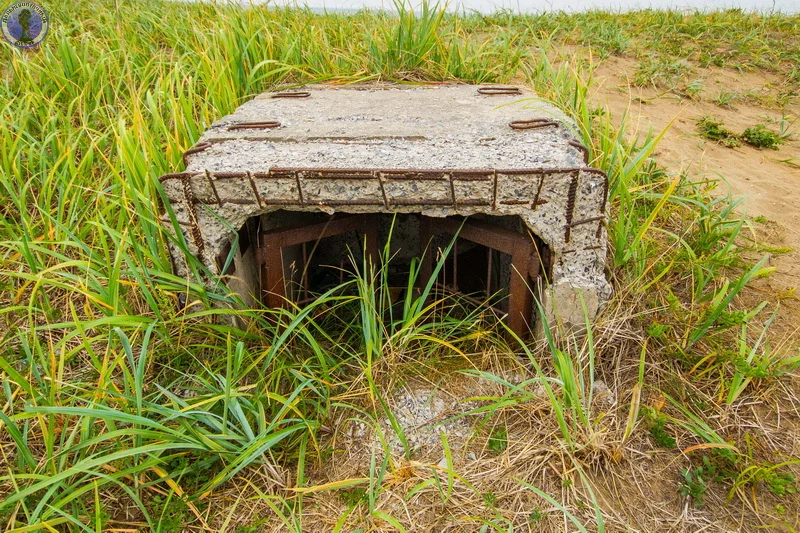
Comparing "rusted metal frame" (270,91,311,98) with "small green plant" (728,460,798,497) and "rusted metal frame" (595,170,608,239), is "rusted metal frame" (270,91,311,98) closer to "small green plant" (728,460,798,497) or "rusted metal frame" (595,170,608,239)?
"rusted metal frame" (595,170,608,239)

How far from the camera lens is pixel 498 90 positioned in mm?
2953

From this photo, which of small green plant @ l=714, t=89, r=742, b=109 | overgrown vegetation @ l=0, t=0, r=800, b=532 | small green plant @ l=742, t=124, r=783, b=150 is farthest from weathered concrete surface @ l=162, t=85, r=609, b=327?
small green plant @ l=714, t=89, r=742, b=109

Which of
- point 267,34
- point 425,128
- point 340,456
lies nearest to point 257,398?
point 340,456

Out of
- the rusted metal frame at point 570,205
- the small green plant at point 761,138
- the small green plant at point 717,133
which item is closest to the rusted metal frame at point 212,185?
the rusted metal frame at point 570,205


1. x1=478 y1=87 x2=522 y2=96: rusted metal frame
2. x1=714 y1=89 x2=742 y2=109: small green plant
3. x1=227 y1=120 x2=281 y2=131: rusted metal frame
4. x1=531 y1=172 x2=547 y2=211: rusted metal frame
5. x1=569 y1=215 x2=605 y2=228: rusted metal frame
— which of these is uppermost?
x1=227 y1=120 x2=281 y2=131: rusted metal frame

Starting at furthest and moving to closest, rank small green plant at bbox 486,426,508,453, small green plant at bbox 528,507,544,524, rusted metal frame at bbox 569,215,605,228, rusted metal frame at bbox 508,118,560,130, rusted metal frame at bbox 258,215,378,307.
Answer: rusted metal frame at bbox 508,118,560,130 < rusted metal frame at bbox 258,215,378,307 < rusted metal frame at bbox 569,215,605,228 < small green plant at bbox 486,426,508,453 < small green plant at bbox 528,507,544,524

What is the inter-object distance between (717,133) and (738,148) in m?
0.15

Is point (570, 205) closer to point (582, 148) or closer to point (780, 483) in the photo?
point (582, 148)

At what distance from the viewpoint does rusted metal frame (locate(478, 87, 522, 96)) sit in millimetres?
2916

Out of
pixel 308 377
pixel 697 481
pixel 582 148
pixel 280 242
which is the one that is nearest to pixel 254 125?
pixel 280 242

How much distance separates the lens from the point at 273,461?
5.75ft

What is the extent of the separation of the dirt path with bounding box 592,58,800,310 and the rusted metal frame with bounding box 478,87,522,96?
1.35ft

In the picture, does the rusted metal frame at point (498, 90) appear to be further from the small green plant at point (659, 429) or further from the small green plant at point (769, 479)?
the small green plant at point (769, 479)

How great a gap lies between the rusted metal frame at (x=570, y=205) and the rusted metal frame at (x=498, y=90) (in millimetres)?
1201
